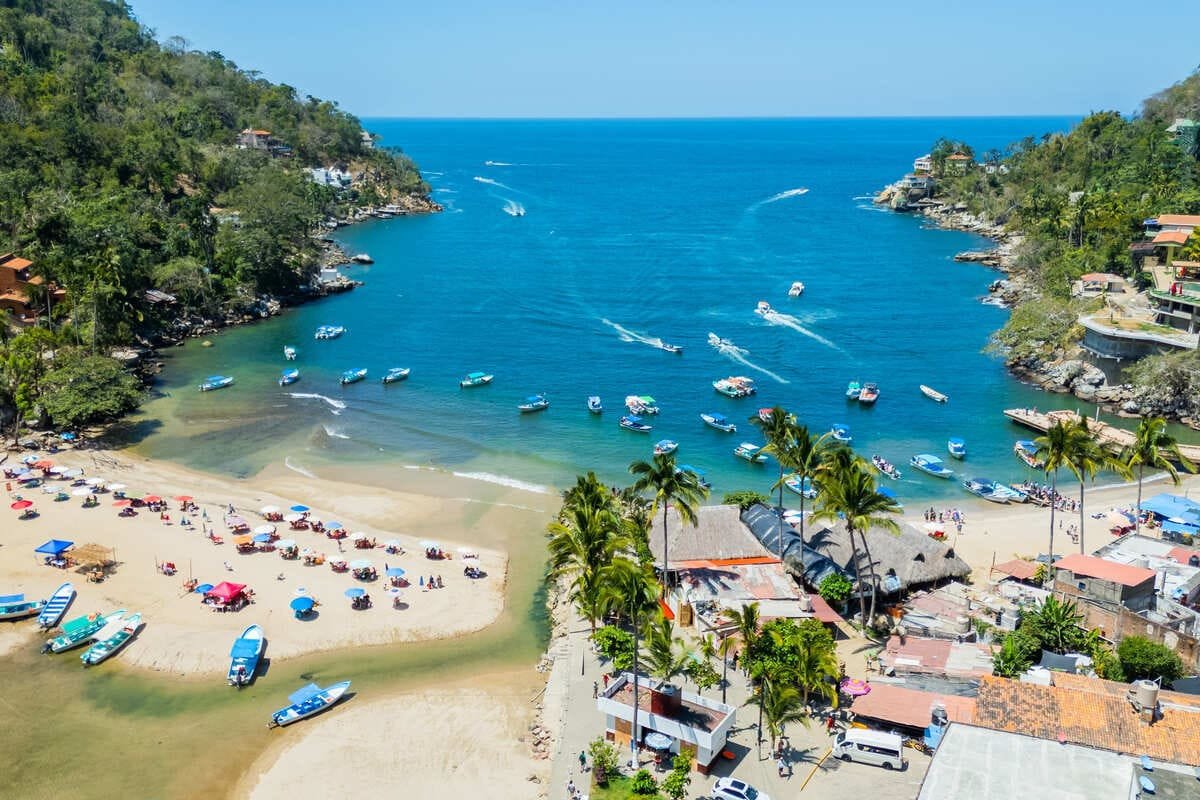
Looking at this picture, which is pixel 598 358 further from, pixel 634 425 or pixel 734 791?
pixel 734 791

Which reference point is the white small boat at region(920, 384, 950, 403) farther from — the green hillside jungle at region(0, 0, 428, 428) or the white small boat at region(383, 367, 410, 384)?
the green hillside jungle at region(0, 0, 428, 428)

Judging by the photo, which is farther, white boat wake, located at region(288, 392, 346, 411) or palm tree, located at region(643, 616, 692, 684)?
white boat wake, located at region(288, 392, 346, 411)

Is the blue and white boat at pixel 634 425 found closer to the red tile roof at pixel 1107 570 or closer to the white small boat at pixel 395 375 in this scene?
the white small boat at pixel 395 375

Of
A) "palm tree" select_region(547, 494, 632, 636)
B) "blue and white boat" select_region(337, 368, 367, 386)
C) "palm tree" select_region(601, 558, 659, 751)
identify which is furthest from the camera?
"blue and white boat" select_region(337, 368, 367, 386)

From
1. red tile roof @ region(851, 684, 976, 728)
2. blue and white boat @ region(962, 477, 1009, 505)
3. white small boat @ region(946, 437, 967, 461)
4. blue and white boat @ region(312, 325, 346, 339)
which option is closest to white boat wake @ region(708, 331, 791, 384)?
white small boat @ region(946, 437, 967, 461)

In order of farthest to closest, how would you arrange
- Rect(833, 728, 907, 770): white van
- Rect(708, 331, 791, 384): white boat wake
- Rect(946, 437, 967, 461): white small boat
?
Rect(708, 331, 791, 384): white boat wake < Rect(946, 437, 967, 461): white small boat < Rect(833, 728, 907, 770): white van

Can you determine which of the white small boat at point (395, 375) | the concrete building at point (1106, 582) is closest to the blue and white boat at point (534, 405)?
the white small boat at point (395, 375)

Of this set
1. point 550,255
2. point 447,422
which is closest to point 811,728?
point 447,422

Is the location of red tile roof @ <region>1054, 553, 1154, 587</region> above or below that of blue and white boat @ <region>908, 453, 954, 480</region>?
above
